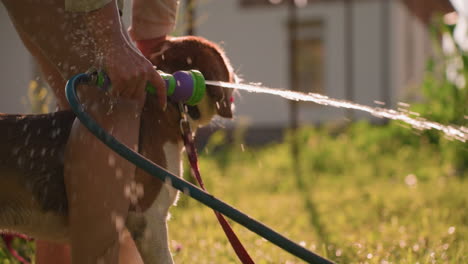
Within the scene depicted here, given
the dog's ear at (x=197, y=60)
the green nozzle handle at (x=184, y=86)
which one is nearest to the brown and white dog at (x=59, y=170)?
the dog's ear at (x=197, y=60)

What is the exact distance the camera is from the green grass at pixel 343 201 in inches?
136

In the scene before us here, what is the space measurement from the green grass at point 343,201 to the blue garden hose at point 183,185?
1.39 m

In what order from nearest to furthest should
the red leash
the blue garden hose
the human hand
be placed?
1. the blue garden hose
2. the human hand
3. the red leash

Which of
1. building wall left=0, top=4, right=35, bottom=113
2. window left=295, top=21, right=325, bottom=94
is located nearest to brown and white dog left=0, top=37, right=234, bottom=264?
window left=295, top=21, right=325, bottom=94

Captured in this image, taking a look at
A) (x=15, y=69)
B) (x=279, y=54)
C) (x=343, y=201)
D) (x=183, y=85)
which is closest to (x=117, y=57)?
(x=183, y=85)

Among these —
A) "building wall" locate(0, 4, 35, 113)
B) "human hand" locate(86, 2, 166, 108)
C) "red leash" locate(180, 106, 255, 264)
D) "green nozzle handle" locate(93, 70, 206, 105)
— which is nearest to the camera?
"human hand" locate(86, 2, 166, 108)

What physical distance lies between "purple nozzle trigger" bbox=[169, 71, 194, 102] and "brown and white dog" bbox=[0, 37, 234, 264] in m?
0.15

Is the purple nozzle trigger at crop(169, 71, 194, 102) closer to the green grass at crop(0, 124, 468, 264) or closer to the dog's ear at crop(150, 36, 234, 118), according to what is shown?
the dog's ear at crop(150, 36, 234, 118)

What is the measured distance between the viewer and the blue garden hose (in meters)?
1.70

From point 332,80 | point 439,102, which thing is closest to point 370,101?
point 332,80

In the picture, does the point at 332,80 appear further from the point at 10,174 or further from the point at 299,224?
the point at 10,174

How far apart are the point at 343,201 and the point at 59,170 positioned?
13.0 feet

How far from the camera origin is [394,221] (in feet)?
14.6

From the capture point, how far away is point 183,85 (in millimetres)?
2098
